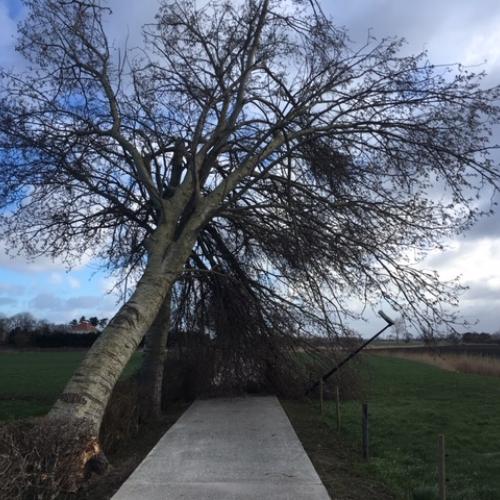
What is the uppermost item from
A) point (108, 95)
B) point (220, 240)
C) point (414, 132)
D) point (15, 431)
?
point (108, 95)

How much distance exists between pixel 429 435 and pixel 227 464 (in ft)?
18.5

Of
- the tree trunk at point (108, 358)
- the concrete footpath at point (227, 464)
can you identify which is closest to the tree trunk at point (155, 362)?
the concrete footpath at point (227, 464)

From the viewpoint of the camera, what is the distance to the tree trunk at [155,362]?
1414cm

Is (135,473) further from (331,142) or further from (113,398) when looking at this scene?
(331,142)

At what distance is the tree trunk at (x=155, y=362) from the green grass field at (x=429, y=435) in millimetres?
3878

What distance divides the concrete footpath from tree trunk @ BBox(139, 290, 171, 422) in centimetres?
120

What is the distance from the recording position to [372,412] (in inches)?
627

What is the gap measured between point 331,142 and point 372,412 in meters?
6.76

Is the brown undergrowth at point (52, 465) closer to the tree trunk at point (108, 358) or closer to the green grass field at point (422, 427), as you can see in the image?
the tree trunk at point (108, 358)

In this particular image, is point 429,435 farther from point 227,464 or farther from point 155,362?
point 155,362

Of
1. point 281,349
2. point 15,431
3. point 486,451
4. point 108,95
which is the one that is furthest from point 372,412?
point 15,431

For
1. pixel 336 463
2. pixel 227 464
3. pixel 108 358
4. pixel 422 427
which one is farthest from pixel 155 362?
pixel 336 463

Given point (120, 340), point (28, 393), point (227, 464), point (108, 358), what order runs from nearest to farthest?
1. point (227, 464)
2. point (108, 358)
3. point (120, 340)
4. point (28, 393)

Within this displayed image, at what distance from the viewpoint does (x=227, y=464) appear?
8.54 meters
